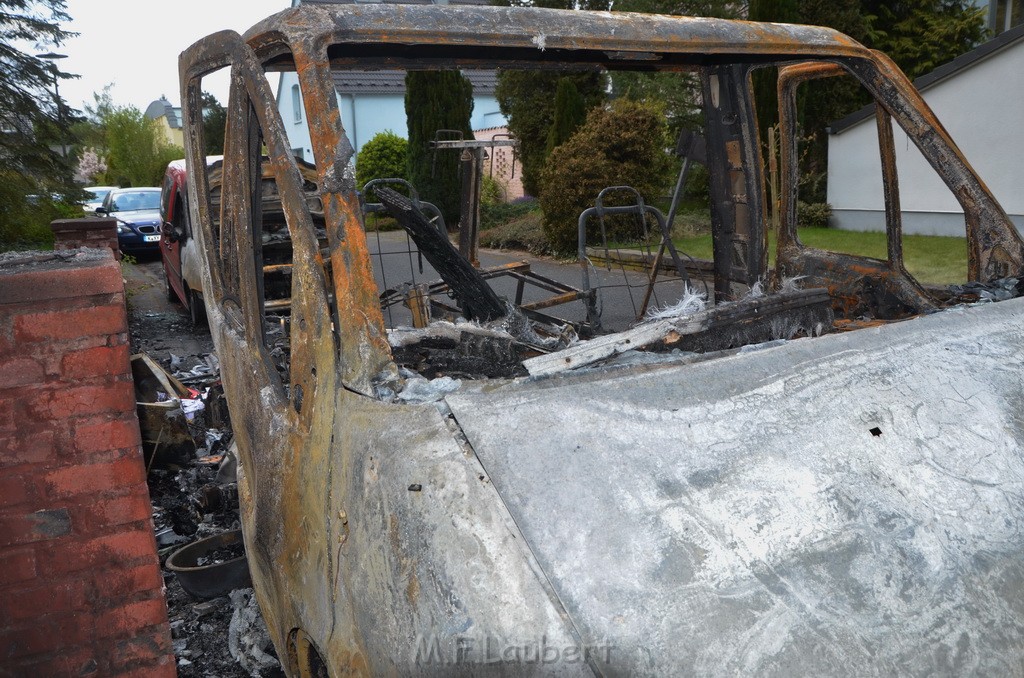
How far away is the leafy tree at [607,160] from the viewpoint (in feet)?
44.8

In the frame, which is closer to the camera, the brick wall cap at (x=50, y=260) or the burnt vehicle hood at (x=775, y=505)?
the burnt vehicle hood at (x=775, y=505)

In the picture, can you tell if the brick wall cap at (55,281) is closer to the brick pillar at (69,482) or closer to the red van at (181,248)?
the brick pillar at (69,482)

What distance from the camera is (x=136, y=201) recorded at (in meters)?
19.0

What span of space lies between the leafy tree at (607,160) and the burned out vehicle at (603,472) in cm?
1131

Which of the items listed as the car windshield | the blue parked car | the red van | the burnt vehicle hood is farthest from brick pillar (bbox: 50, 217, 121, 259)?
the car windshield

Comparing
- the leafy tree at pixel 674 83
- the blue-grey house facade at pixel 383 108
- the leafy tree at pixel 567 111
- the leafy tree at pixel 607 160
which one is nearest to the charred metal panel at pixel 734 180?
the leafy tree at pixel 607 160

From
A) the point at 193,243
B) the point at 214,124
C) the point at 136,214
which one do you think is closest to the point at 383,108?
the point at 214,124

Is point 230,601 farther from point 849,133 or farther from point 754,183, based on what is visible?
point 849,133

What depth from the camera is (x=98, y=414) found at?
2471 mm

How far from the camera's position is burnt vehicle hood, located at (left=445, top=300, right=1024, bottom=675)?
4.58 feet

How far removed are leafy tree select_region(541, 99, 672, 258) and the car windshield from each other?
9.98 m

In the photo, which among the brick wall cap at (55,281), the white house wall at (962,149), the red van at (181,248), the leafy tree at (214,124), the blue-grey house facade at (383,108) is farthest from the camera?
the leafy tree at (214,124)

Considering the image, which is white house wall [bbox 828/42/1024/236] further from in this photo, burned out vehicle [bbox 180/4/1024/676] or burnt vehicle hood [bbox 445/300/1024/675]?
burnt vehicle hood [bbox 445/300/1024/675]

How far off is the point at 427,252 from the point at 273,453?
185cm
